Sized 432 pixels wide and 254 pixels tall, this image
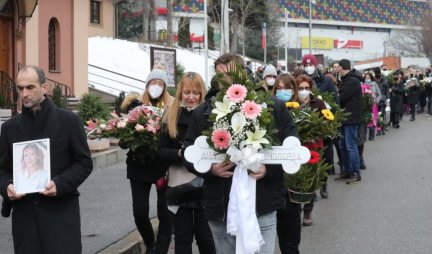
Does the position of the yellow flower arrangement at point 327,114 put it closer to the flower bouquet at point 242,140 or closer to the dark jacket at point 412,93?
the flower bouquet at point 242,140

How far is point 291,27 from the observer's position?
338 ft

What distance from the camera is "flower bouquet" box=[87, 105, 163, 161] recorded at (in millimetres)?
6801

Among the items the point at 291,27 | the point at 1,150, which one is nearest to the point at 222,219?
the point at 1,150

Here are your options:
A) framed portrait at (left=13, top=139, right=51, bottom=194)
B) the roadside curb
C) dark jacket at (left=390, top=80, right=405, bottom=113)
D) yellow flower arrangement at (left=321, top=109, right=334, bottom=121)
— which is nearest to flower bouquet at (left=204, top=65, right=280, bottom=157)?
framed portrait at (left=13, top=139, right=51, bottom=194)

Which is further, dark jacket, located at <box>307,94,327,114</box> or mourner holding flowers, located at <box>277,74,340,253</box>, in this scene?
dark jacket, located at <box>307,94,327,114</box>

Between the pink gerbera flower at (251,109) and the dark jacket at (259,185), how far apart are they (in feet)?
1.20

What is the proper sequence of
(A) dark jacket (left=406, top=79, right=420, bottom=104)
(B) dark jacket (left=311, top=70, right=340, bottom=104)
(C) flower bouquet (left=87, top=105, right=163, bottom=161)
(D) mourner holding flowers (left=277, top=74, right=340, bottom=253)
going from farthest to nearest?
(A) dark jacket (left=406, top=79, right=420, bottom=104) → (B) dark jacket (left=311, top=70, right=340, bottom=104) → (C) flower bouquet (left=87, top=105, right=163, bottom=161) → (D) mourner holding flowers (left=277, top=74, right=340, bottom=253)

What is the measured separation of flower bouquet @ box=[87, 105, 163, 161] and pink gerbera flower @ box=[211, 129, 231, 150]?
7.54ft

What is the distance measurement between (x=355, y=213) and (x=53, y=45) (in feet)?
46.7

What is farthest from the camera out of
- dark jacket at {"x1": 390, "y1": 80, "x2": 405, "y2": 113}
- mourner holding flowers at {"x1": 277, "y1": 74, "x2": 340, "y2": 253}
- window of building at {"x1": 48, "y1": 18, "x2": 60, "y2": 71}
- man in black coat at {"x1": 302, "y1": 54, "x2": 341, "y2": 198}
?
dark jacket at {"x1": 390, "y1": 80, "x2": 405, "y2": 113}

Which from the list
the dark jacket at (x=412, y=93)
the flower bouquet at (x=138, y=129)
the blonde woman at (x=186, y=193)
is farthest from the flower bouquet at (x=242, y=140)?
the dark jacket at (x=412, y=93)

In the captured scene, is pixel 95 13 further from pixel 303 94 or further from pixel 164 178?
pixel 164 178

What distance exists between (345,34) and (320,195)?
106840mm

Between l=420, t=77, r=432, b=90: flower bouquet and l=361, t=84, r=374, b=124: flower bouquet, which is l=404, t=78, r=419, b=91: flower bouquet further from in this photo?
l=361, t=84, r=374, b=124: flower bouquet
